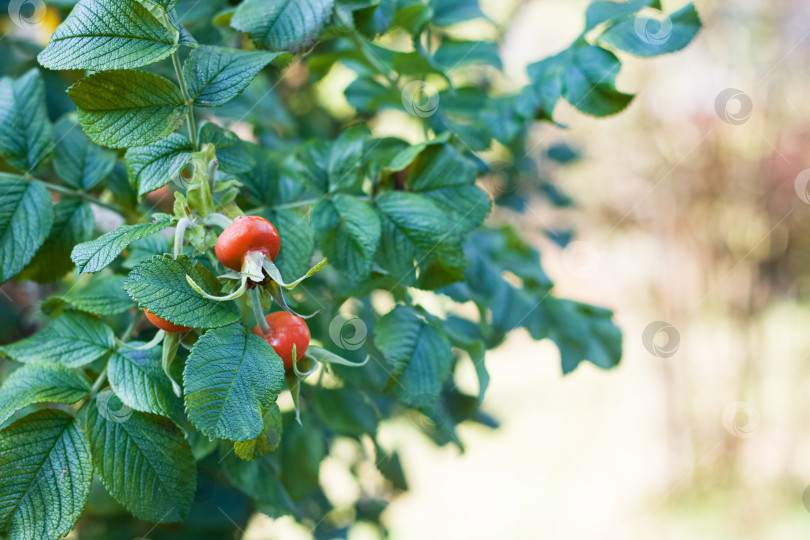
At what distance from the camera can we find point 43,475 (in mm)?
541

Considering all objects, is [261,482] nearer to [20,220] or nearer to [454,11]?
[20,220]

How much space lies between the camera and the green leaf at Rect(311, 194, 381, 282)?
636 mm

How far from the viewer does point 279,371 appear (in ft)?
1.58

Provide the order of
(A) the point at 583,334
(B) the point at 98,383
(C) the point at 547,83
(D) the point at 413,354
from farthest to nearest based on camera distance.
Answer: (A) the point at 583,334, (C) the point at 547,83, (D) the point at 413,354, (B) the point at 98,383

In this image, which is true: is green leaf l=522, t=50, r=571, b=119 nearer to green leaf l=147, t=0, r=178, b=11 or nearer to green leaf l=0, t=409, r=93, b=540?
green leaf l=147, t=0, r=178, b=11

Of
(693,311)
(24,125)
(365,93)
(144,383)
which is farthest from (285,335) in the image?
(693,311)

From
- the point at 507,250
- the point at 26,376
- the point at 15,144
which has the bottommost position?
the point at 507,250

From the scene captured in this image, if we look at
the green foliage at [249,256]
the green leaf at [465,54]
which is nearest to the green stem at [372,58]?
the green foliage at [249,256]

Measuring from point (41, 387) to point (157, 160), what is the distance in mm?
226

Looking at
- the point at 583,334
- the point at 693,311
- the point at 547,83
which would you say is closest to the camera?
the point at 547,83

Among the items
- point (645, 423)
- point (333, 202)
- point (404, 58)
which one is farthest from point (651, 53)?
point (645, 423)

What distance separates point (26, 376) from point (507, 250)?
728 mm

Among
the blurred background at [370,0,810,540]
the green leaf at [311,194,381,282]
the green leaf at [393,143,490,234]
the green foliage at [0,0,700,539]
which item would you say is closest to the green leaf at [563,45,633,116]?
the green foliage at [0,0,700,539]

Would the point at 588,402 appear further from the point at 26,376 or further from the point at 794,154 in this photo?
the point at 26,376
